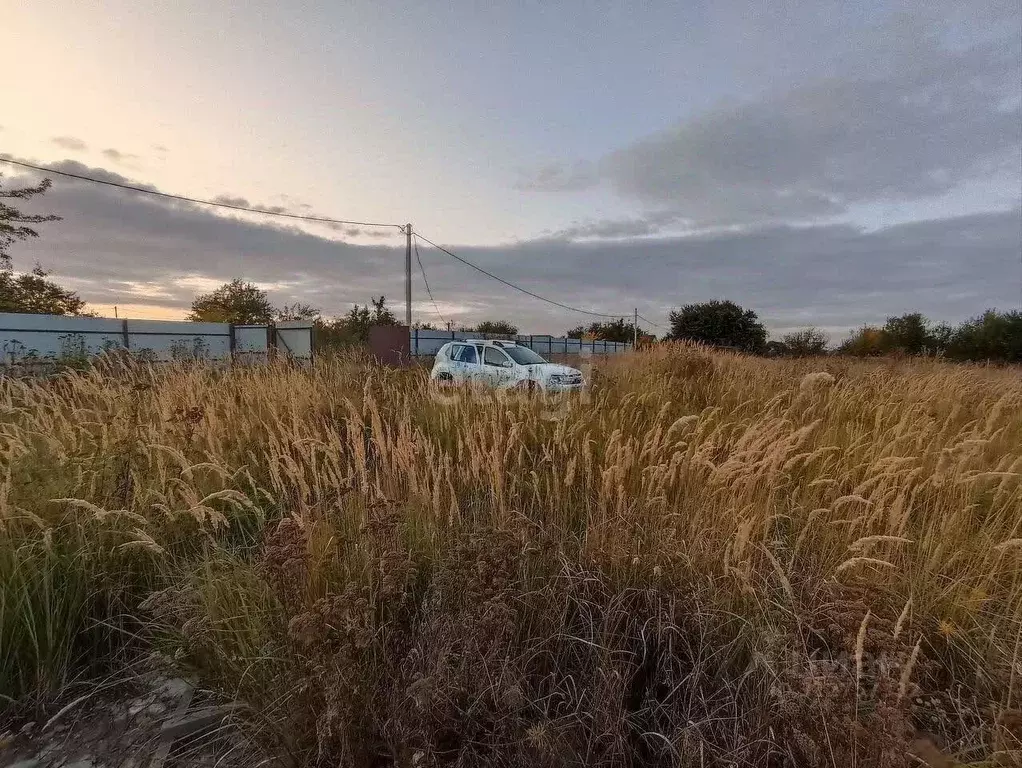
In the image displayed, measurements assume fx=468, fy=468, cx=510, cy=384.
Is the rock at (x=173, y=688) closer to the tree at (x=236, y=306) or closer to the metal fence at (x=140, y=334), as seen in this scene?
the metal fence at (x=140, y=334)

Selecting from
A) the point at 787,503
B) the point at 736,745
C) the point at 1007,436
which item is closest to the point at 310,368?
the point at 787,503

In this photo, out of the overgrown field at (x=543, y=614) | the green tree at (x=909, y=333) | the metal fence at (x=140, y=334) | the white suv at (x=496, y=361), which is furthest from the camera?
the green tree at (x=909, y=333)

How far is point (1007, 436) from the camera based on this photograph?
166 inches

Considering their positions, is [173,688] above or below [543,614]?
below

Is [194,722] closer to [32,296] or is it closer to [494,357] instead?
[494,357]

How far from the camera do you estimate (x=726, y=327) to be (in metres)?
35.1

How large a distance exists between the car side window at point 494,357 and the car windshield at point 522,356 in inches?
9.0

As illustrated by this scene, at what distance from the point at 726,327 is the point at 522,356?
27.3 meters

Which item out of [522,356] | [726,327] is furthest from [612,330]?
[522,356]

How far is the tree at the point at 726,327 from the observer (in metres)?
34.7

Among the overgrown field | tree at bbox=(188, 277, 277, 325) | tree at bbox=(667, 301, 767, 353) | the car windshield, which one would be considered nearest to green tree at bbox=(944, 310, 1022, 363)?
tree at bbox=(667, 301, 767, 353)

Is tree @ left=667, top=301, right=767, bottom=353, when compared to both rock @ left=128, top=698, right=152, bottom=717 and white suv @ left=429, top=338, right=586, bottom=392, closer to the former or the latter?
white suv @ left=429, top=338, right=586, bottom=392

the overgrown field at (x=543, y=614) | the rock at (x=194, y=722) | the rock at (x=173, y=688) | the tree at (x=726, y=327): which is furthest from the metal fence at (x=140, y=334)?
the tree at (x=726, y=327)

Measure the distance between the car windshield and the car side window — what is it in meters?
0.23
